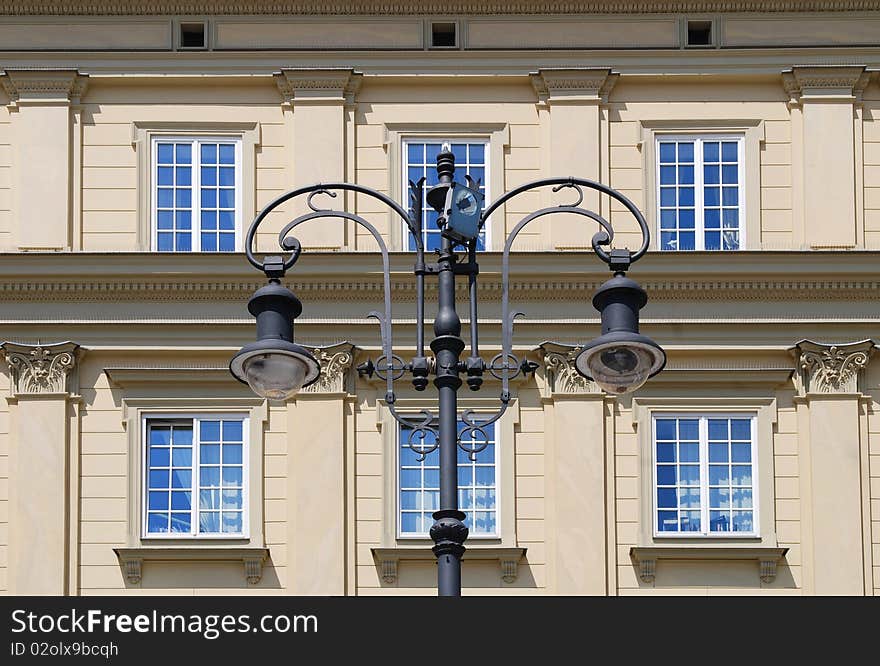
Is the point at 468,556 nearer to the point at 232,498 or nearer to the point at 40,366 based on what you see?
the point at 232,498

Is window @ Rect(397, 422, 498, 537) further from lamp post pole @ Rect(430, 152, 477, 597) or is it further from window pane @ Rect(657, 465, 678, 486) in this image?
lamp post pole @ Rect(430, 152, 477, 597)

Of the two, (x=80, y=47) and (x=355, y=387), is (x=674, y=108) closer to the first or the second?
(x=355, y=387)

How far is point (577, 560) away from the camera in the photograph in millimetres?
32125

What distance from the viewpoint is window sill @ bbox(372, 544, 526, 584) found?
31984 millimetres

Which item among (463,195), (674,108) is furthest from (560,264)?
(463,195)

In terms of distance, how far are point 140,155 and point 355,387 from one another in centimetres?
415

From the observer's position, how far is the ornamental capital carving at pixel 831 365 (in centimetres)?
3284

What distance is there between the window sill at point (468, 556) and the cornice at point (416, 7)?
23.4ft

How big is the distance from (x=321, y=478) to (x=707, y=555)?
190 inches

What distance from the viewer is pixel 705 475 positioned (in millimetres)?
32469

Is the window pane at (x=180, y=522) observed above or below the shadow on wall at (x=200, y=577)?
above

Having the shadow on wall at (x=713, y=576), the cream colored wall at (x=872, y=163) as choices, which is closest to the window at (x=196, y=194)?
the shadow on wall at (x=713, y=576)

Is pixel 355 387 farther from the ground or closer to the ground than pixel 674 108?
closer to the ground

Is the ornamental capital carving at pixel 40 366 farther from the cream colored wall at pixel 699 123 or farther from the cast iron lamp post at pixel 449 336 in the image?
the cast iron lamp post at pixel 449 336
